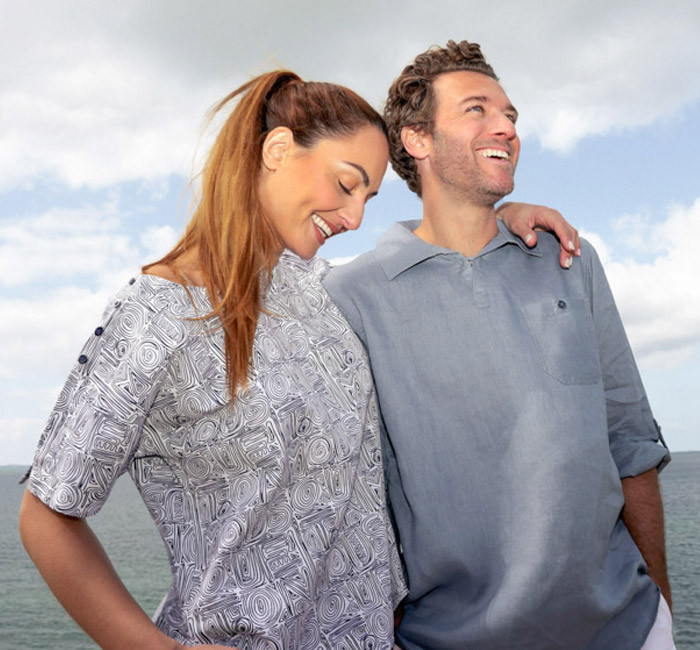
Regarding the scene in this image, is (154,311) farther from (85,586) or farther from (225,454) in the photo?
(85,586)

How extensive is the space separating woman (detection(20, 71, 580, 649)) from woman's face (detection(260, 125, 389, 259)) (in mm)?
85

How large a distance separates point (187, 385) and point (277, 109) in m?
1.12

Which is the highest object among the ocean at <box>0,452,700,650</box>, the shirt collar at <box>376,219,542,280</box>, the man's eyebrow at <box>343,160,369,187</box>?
the man's eyebrow at <box>343,160,369,187</box>

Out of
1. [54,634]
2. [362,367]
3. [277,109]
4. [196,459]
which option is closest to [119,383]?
[196,459]

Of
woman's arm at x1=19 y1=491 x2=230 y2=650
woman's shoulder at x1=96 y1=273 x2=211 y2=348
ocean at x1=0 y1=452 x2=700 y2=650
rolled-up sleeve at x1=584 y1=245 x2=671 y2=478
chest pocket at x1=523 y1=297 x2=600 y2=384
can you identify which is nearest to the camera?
woman's arm at x1=19 y1=491 x2=230 y2=650

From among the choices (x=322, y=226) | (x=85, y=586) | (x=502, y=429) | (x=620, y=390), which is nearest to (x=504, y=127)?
(x=322, y=226)

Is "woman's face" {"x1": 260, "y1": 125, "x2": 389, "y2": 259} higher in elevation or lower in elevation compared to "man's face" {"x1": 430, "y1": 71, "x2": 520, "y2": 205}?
lower

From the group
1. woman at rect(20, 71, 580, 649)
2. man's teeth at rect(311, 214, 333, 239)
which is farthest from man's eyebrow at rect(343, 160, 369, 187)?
woman at rect(20, 71, 580, 649)

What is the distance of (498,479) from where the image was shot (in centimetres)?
284

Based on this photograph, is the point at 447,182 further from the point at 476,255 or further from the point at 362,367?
the point at 362,367

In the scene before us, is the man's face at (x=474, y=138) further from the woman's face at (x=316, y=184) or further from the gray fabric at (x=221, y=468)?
the gray fabric at (x=221, y=468)

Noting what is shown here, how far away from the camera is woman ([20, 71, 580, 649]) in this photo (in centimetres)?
196

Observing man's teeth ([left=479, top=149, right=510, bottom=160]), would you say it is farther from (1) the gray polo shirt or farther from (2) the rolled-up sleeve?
(2) the rolled-up sleeve

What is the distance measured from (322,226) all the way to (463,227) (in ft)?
2.89
